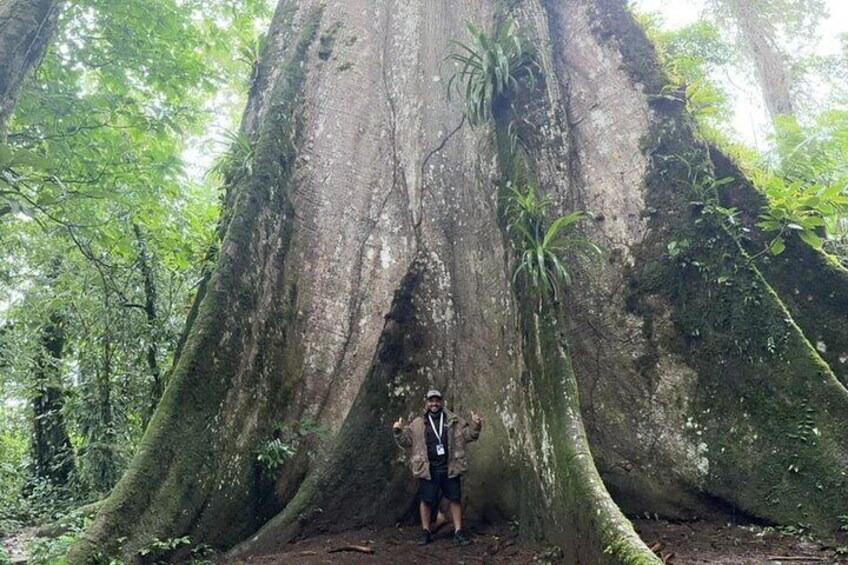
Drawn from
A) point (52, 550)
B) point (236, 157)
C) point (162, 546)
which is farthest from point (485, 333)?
point (52, 550)

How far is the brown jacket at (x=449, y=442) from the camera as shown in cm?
529

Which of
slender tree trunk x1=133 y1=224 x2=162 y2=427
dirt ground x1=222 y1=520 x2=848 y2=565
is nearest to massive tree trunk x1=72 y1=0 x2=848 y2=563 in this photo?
dirt ground x1=222 y1=520 x2=848 y2=565

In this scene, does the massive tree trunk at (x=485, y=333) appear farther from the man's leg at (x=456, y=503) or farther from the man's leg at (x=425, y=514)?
the man's leg at (x=425, y=514)

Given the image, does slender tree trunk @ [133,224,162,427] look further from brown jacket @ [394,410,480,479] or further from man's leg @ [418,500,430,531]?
man's leg @ [418,500,430,531]

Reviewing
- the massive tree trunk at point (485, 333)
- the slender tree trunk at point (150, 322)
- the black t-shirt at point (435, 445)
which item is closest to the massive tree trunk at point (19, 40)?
the massive tree trunk at point (485, 333)

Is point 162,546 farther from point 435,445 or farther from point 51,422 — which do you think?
point 51,422

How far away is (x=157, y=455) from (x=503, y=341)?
295 cm

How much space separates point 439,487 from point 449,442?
42cm

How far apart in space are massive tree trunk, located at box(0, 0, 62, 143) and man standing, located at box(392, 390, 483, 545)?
3.79m

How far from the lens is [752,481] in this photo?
4727 mm

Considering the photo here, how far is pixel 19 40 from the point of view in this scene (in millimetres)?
4633

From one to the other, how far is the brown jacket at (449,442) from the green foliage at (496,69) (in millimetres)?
3105

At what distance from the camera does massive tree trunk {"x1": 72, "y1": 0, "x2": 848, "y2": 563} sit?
4660 millimetres

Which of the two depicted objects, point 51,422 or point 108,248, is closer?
point 108,248
